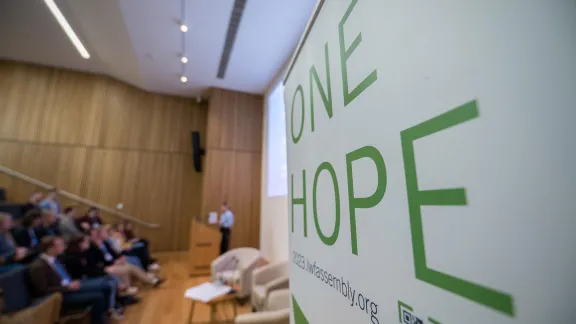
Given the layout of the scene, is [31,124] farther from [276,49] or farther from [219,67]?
[276,49]

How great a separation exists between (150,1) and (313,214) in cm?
475

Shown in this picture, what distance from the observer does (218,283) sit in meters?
3.18

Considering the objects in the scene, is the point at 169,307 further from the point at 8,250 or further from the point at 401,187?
the point at 401,187

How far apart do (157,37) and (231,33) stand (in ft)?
5.05

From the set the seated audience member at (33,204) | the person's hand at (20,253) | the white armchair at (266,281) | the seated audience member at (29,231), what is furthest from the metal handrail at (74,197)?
the white armchair at (266,281)

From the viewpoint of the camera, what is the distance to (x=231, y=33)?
466 centimetres

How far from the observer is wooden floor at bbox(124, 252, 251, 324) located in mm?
3057

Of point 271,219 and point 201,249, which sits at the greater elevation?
point 271,219

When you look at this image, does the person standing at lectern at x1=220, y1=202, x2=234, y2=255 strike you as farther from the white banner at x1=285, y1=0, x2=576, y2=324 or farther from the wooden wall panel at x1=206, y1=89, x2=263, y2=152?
the white banner at x1=285, y1=0, x2=576, y2=324

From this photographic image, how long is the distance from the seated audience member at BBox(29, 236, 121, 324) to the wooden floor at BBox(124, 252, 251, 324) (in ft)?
1.62

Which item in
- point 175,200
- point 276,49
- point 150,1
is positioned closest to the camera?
point 150,1

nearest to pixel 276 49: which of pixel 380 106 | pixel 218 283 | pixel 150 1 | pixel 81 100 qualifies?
pixel 150 1

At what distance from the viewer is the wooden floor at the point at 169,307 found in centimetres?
306

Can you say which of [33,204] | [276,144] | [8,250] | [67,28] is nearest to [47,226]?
[8,250]
